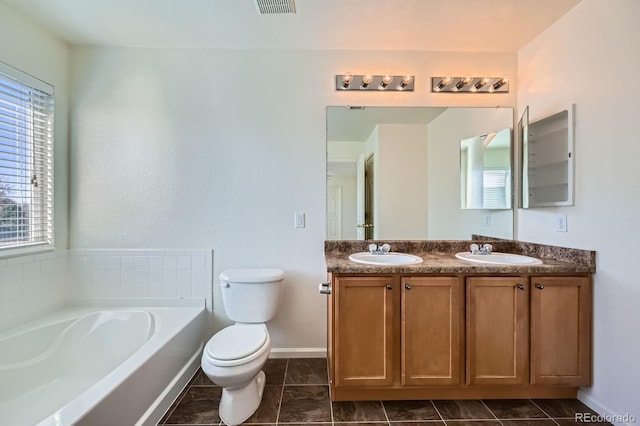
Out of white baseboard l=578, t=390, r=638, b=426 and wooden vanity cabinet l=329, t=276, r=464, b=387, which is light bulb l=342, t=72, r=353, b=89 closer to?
wooden vanity cabinet l=329, t=276, r=464, b=387

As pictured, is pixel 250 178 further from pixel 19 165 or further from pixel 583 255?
pixel 583 255

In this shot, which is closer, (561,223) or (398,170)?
(561,223)

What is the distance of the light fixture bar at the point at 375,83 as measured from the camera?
212 cm

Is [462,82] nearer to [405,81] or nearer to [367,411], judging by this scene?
[405,81]

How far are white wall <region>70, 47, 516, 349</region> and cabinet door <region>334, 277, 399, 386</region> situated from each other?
64 cm

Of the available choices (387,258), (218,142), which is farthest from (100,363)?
(387,258)

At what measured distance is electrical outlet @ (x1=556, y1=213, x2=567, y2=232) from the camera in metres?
1.75

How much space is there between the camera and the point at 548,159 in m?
1.87

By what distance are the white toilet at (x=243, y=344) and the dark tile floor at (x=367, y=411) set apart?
0.10 m

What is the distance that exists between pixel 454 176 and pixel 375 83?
978mm

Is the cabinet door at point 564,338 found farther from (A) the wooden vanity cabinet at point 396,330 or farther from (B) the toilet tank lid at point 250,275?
(B) the toilet tank lid at point 250,275

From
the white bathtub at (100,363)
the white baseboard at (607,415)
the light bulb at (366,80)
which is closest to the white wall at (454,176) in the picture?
the light bulb at (366,80)

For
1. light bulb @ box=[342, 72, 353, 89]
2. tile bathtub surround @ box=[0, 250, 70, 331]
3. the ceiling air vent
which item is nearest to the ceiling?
the ceiling air vent

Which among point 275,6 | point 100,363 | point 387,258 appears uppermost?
point 275,6
